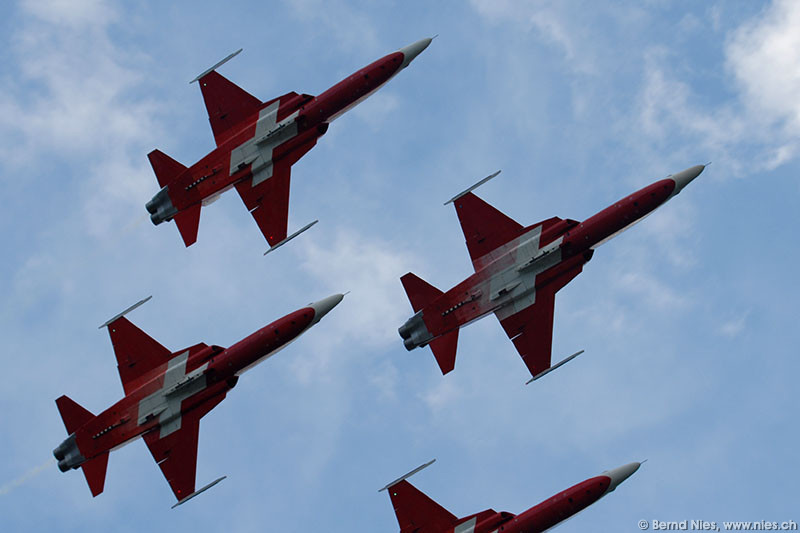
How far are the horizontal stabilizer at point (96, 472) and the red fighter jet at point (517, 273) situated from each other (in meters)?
17.2

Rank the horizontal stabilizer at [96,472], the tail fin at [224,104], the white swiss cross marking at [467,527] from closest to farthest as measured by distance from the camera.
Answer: the white swiss cross marking at [467,527]
the horizontal stabilizer at [96,472]
the tail fin at [224,104]

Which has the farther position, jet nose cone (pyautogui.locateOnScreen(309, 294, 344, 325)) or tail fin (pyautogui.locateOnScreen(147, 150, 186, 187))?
tail fin (pyautogui.locateOnScreen(147, 150, 186, 187))

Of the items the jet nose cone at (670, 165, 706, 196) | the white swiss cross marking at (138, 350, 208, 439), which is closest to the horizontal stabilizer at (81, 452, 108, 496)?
the white swiss cross marking at (138, 350, 208, 439)

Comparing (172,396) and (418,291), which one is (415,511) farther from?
(172,396)

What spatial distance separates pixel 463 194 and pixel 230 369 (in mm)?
15580

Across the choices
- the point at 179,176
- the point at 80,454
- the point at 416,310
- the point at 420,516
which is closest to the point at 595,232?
the point at 416,310

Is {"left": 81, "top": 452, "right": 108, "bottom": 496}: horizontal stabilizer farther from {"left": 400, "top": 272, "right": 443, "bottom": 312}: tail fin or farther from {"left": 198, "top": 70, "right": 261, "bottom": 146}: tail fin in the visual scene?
{"left": 198, "top": 70, "right": 261, "bottom": 146}: tail fin

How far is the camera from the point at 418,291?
3019 inches

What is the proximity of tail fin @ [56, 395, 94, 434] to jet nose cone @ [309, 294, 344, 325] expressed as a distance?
42.9ft

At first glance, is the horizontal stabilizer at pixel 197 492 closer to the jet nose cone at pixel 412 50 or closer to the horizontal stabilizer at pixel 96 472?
the horizontal stabilizer at pixel 96 472

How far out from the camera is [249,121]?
79438 mm

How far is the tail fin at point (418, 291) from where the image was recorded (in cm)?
7669

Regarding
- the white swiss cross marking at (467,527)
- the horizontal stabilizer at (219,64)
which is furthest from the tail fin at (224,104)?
the white swiss cross marking at (467,527)

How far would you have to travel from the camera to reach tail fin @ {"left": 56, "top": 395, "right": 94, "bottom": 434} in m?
75.8
